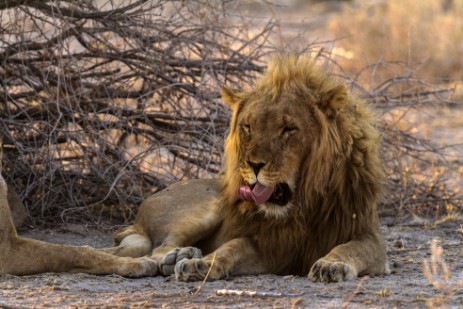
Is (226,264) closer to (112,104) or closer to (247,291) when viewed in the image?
(247,291)

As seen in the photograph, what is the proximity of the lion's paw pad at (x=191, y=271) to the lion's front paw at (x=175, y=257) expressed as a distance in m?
0.22

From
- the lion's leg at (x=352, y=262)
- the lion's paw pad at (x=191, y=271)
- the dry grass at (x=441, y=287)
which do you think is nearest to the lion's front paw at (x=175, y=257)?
the lion's paw pad at (x=191, y=271)

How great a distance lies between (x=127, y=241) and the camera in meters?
5.22

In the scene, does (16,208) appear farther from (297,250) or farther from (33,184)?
(297,250)

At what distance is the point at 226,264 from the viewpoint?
4.52 meters

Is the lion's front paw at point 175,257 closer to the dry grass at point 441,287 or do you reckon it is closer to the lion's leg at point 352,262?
the lion's leg at point 352,262

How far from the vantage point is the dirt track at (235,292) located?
12.5 feet

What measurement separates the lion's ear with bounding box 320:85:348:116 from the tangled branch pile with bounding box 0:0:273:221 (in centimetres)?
172

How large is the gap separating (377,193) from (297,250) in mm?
460

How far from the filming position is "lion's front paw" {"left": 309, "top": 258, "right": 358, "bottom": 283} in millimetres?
4258

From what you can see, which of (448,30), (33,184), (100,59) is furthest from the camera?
(448,30)

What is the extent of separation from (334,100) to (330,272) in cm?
79

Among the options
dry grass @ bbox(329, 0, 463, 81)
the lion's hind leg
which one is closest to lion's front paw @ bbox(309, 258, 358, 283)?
the lion's hind leg

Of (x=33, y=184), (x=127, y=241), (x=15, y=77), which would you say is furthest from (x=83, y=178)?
(x=127, y=241)
